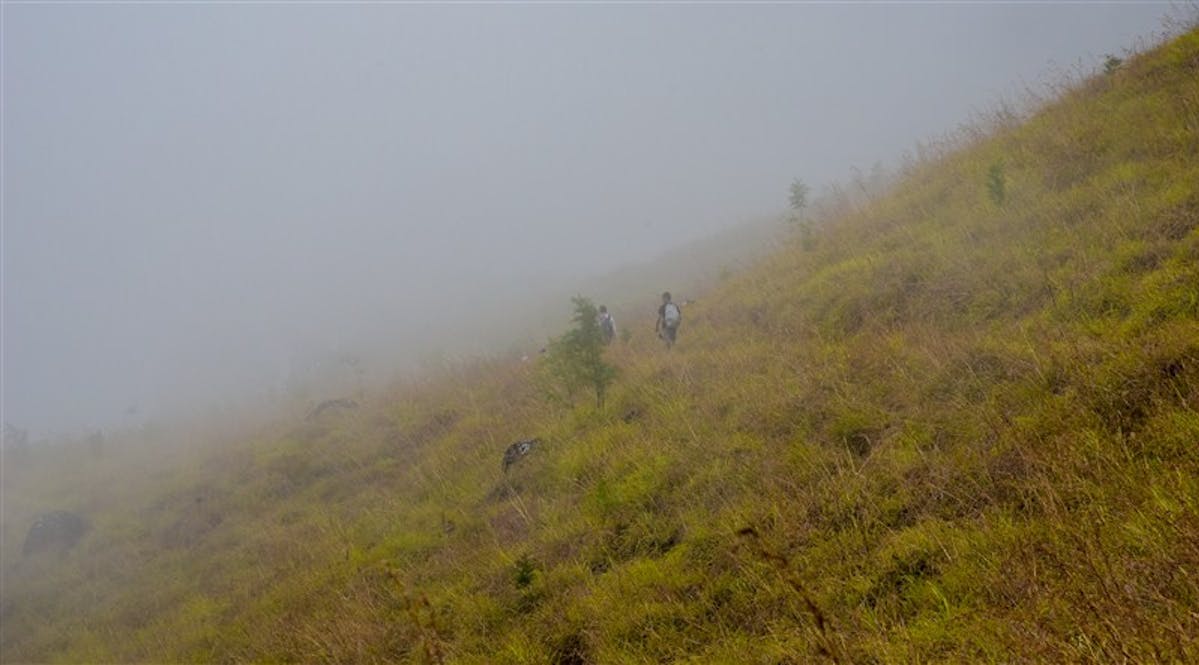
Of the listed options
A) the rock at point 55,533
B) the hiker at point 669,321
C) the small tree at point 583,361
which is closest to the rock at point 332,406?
the rock at point 55,533

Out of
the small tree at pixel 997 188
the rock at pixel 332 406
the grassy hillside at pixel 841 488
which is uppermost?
the small tree at pixel 997 188

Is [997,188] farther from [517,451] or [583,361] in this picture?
[517,451]

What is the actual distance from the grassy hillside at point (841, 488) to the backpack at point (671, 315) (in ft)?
1.89

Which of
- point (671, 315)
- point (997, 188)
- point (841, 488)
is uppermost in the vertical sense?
point (997, 188)

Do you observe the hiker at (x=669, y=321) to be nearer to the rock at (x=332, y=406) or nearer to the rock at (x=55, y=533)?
the rock at (x=332, y=406)

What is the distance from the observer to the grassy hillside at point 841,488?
3.26m

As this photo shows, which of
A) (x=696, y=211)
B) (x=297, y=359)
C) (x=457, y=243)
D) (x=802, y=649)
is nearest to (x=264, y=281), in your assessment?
→ (x=457, y=243)

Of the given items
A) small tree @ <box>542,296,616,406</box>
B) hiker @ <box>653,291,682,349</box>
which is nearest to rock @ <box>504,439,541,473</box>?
small tree @ <box>542,296,616,406</box>

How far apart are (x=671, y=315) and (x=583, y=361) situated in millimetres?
3266

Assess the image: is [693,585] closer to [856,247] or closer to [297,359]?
[856,247]

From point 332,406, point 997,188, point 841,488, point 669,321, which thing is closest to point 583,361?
point 669,321

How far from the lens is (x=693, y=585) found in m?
4.53

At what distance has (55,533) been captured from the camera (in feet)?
47.3

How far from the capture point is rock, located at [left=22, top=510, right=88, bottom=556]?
1415 cm
